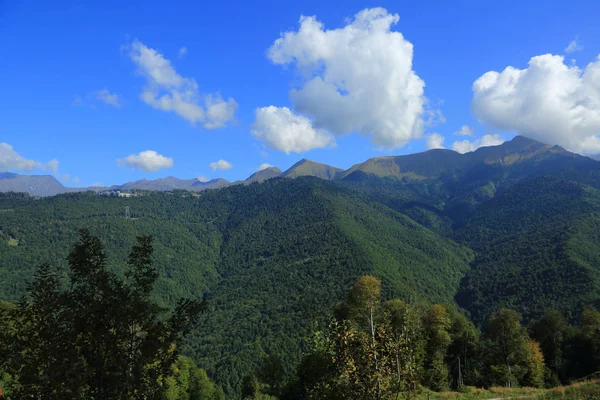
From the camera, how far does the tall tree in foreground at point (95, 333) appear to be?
731cm

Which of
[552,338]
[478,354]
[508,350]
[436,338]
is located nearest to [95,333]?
[436,338]

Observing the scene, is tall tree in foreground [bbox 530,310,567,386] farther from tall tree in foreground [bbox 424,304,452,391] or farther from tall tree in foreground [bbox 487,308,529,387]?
tall tree in foreground [bbox 424,304,452,391]

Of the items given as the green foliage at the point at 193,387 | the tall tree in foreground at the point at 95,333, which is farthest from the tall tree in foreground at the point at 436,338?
the tall tree in foreground at the point at 95,333

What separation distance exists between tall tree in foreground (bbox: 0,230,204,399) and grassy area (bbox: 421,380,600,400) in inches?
836

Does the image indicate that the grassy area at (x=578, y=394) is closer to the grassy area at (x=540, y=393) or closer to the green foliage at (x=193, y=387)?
the grassy area at (x=540, y=393)

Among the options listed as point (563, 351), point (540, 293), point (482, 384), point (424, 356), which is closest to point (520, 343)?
point (482, 384)

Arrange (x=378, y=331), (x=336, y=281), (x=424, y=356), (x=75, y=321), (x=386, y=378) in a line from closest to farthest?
(x=75, y=321) < (x=386, y=378) < (x=378, y=331) < (x=424, y=356) < (x=336, y=281)

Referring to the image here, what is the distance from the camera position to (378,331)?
1051cm

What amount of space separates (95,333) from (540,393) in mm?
28611

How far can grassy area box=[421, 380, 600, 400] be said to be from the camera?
19609mm

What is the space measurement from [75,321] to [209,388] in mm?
60798

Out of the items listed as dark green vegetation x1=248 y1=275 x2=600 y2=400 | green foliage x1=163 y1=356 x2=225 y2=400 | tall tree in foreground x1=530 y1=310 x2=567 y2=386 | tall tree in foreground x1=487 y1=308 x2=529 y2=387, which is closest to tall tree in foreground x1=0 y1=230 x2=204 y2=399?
dark green vegetation x1=248 y1=275 x2=600 y2=400

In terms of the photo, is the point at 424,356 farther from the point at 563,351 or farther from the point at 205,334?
the point at 205,334

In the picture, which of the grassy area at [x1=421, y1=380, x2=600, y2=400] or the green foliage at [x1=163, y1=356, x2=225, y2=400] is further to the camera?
the green foliage at [x1=163, y1=356, x2=225, y2=400]
